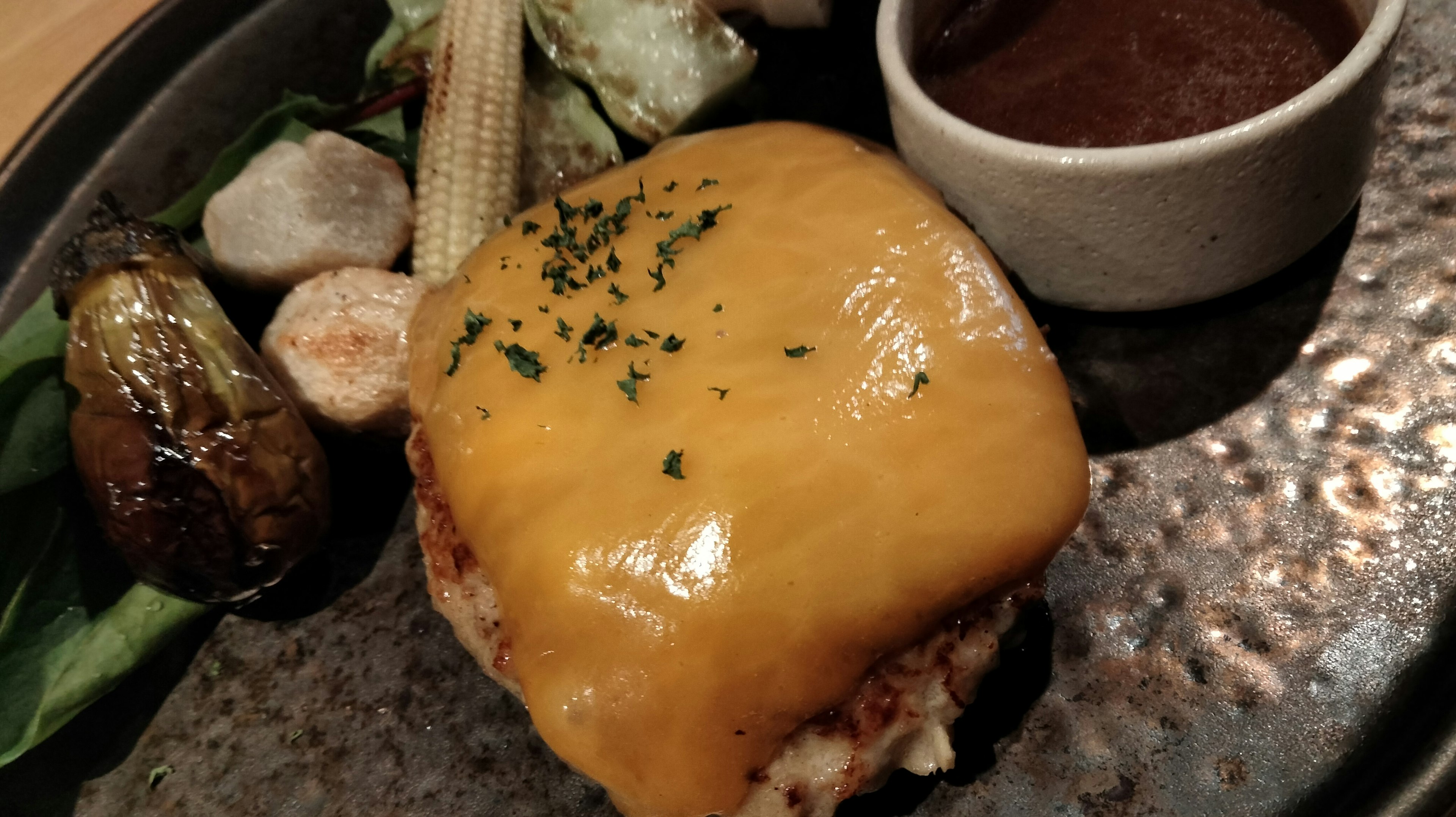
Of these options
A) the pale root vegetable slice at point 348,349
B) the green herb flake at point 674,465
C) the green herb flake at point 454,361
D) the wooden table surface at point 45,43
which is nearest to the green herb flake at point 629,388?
the green herb flake at point 674,465

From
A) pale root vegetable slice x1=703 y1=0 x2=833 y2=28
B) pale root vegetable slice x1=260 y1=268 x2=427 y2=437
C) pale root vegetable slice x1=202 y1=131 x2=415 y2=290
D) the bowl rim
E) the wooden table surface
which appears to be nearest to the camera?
the bowl rim

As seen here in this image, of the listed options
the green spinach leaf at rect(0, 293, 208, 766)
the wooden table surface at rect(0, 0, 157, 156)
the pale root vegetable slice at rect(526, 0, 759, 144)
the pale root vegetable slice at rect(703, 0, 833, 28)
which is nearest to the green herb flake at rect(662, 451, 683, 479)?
the pale root vegetable slice at rect(526, 0, 759, 144)

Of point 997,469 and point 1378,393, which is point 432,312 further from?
point 1378,393

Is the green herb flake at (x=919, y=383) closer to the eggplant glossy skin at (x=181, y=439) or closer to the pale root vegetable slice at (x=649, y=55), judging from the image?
the pale root vegetable slice at (x=649, y=55)

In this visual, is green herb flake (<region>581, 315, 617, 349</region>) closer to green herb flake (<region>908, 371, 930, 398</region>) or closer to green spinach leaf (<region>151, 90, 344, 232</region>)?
green herb flake (<region>908, 371, 930, 398</region>)

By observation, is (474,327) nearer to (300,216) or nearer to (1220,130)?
(300,216)

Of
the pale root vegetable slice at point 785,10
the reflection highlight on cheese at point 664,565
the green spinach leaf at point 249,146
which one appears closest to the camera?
the reflection highlight on cheese at point 664,565
